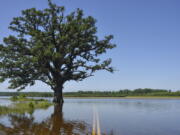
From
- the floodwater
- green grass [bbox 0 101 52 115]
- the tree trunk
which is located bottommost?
the floodwater

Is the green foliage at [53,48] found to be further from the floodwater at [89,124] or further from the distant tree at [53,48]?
the floodwater at [89,124]

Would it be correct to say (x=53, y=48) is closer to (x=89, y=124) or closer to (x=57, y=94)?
(x=57, y=94)

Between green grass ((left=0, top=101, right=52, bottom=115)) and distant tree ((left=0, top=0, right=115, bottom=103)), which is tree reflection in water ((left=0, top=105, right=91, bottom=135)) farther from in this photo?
distant tree ((left=0, top=0, right=115, bottom=103))

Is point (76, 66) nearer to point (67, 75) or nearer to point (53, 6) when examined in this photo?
point (67, 75)

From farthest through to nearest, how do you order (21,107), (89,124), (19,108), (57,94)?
(57,94), (21,107), (19,108), (89,124)

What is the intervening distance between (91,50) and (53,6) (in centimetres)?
1035

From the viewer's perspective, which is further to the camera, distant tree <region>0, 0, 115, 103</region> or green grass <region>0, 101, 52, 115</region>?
distant tree <region>0, 0, 115, 103</region>

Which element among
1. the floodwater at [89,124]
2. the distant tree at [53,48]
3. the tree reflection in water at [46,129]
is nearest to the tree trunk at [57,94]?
the distant tree at [53,48]

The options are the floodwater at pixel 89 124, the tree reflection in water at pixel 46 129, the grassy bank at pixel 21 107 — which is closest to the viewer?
the tree reflection in water at pixel 46 129

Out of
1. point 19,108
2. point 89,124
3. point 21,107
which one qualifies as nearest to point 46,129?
point 89,124

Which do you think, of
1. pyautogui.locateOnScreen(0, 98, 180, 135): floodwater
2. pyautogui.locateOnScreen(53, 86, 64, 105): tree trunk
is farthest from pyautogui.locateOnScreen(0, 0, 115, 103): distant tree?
pyautogui.locateOnScreen(0, 98, 180, 135): floodwater

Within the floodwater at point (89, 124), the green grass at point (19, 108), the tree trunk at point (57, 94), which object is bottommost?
the floodwater at point (89, 124)

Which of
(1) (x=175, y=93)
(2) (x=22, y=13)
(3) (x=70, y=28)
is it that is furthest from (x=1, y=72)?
(1) (x=175, y=93)

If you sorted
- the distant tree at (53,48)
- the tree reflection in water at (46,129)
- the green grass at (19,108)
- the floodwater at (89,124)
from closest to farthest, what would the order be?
the tree reflection in water at (46,129), the floodwater at (89,124), the green grass at (19,108), the distant tree at (53,48)
